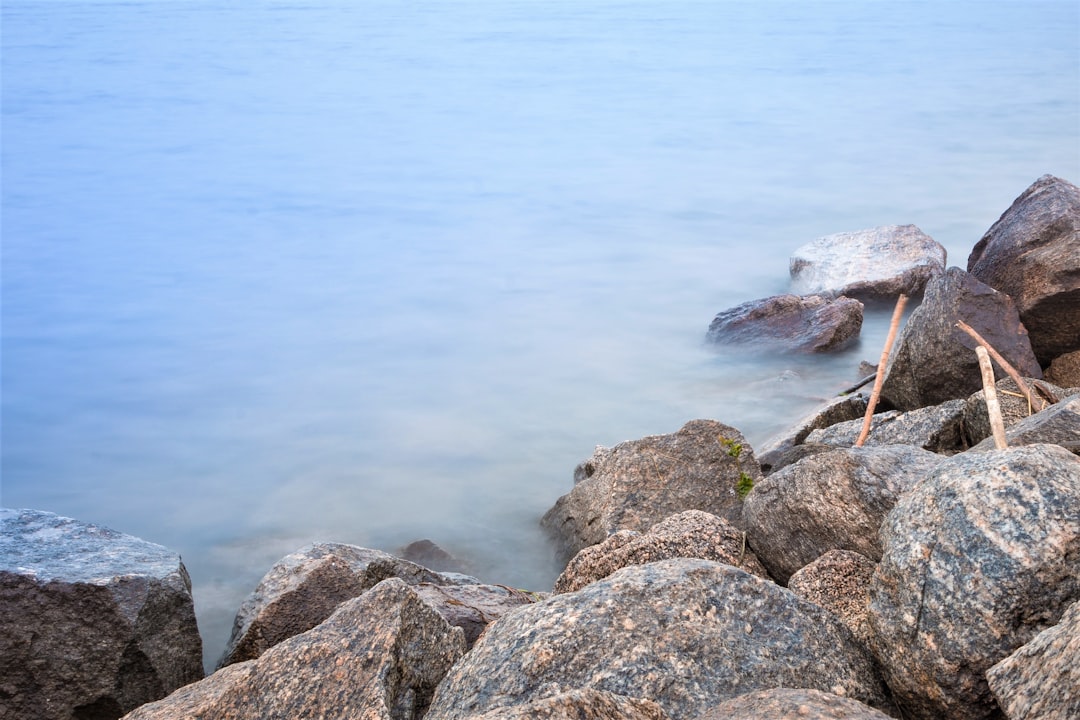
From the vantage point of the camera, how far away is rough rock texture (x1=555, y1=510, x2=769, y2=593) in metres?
4.13

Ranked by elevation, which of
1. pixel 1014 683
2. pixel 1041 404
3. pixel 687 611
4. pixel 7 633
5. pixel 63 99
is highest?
pixel 1014 683

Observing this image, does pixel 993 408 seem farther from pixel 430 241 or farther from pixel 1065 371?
pixel 430 241

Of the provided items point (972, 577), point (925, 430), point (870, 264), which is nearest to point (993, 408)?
point (972, 577)

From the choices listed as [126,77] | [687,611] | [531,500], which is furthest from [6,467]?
[126,77]

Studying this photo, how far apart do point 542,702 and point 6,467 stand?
826cm

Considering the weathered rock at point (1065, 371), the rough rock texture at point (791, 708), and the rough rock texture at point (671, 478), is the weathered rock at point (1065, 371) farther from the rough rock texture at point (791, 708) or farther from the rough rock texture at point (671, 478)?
the rough rock texture at point (791, 708)

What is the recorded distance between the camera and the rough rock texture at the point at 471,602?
4.34 meters

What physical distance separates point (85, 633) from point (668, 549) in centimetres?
248

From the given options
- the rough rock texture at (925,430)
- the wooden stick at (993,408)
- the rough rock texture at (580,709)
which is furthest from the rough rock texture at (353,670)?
the rough rock texture at (925,430)

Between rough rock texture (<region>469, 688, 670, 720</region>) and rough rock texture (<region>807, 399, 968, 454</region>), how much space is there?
306 cm

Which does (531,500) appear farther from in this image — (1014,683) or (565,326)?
(1014,683)

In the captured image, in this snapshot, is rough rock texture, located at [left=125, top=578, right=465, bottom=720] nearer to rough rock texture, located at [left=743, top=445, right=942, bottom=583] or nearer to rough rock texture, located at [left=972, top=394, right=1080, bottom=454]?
rough rock texture, located at [left=743, top=445, right=942, bottom=583]

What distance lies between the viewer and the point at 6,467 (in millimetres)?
9297

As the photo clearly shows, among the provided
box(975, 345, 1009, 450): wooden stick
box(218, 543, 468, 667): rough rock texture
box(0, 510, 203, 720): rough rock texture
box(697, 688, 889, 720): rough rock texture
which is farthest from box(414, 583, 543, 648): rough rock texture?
box(975, 345, 1009, 450): wooden stick
